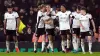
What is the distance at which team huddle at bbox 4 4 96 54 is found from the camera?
77.7 ft

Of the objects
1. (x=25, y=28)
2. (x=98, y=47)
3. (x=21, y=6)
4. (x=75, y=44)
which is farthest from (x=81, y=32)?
(x=21, y=6)

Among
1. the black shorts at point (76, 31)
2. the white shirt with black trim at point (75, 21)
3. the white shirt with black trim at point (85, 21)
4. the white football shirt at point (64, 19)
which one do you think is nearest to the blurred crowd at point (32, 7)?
the white shirt with black trim at point (75, 21)

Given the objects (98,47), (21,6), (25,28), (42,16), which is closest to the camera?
(42,16)

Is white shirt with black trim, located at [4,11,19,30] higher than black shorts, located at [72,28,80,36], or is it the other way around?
white shirt with black trim, located at [4,11,19,30]

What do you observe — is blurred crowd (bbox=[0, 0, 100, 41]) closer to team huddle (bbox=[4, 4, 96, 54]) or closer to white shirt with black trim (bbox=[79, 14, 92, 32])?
team huddle (bbox=[4, 4, 96, 54])

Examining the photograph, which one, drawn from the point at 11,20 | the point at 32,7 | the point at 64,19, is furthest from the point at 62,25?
the point at 32,7

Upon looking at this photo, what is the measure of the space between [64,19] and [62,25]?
303 millimetres

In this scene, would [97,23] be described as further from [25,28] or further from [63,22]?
[63,22]

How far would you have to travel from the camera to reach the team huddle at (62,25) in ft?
77.7

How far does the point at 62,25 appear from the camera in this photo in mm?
24281

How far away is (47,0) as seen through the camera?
31.2 m

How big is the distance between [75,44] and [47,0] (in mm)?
7696

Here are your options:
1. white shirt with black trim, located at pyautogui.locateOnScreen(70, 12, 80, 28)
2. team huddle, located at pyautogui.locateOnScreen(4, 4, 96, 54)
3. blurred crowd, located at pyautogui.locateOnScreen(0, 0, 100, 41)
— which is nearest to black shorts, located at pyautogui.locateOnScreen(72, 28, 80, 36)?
team huddle, located at pyautogui.locateOnScreen(4, 4, 96, 54)

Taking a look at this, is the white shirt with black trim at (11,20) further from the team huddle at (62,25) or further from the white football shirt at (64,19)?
the white football shirt at (64,19)
